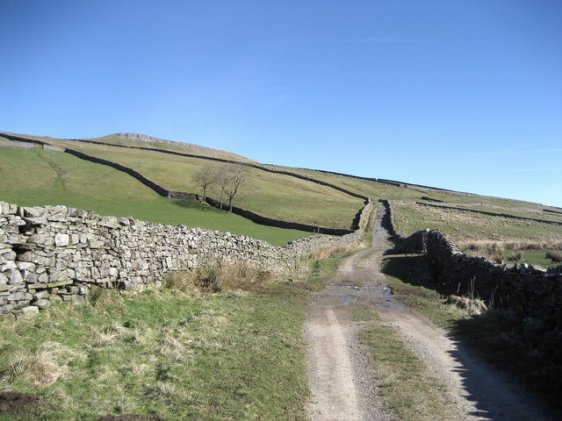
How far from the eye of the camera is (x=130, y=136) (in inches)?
7367

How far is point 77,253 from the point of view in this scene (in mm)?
12328

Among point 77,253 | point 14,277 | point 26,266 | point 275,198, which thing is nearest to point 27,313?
point 14,277

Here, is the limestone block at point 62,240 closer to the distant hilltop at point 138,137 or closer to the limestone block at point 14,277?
the limestone block at point 14,277

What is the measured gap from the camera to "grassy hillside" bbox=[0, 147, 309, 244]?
46656 millimetres

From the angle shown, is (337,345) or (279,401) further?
(337,345)

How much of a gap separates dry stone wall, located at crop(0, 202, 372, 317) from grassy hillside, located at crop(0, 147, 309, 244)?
84.4 feet

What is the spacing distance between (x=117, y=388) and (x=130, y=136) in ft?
635

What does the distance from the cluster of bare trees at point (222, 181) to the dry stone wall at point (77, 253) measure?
175ft

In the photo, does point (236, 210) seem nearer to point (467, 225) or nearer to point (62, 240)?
point (467, 225)

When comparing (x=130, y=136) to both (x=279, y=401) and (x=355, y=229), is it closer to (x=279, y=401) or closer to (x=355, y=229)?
(x=355, y=229)

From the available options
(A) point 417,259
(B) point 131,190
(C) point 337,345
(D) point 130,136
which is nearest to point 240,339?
(C) point 337,345

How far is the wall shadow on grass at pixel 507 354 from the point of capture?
7.98 m

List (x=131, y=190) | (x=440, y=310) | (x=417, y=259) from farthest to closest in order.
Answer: (x=131, y=190) → (x=417, y=259) → (x=440, y=310)

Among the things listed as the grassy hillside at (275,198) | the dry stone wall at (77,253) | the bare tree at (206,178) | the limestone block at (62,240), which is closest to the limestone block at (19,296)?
the dry stone wall at (77,253)
